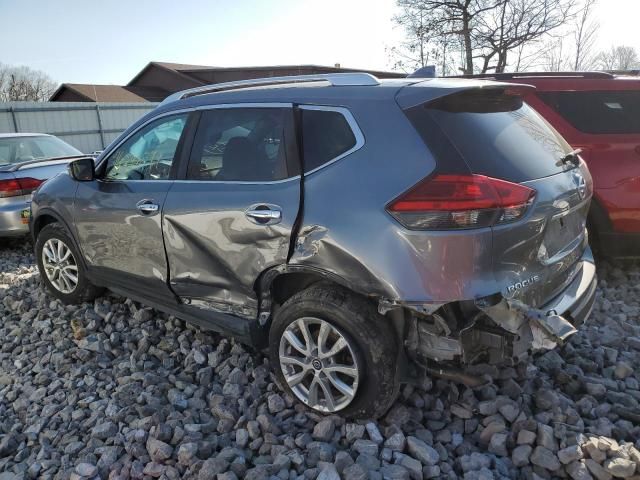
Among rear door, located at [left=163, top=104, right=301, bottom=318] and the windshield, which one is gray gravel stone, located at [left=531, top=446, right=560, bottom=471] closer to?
rear door, located at [left=163, top=104, right=301, bottom=318]

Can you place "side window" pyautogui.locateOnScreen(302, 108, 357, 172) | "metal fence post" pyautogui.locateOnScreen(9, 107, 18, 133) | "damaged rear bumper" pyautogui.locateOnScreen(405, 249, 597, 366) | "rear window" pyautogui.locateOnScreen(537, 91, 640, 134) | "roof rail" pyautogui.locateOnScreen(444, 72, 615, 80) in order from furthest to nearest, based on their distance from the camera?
"metal fence post" pyautogui.locateOnScreen(9, 107, 18, 133), "roof rail" pyautogui.locateOnScreen(444, 72, 615, 80), "rear window" pyautogui.locateOnScreen(537, 91, 640, 134), "side window" pyautogui.locateOnScreen(302, 108, 357, 172), "damaged rear bumper" pyautogui.locateOnScreen(405, 249, 597, 366)

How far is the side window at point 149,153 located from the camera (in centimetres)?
357

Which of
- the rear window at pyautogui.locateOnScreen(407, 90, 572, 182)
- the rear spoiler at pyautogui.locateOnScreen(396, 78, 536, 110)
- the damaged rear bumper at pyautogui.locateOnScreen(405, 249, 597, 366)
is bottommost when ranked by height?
the damaged rear bumper at pyautogui.locateOnScreen(405, 249, 597, 366)

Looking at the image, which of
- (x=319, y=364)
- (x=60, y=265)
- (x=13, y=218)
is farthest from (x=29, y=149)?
(x=319, y=364)

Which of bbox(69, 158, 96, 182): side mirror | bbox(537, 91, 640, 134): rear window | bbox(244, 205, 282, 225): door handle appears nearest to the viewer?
bbox(244, 205, 282, 225): door handle

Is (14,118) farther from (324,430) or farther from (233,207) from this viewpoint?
(324,430)

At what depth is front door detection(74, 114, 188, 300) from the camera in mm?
3545

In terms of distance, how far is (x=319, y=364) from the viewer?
2852 mm

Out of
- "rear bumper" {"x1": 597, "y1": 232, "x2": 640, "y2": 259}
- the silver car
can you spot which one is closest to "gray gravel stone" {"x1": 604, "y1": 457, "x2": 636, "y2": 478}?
"rear bumper" {"x1": 597, "y1": 232, "x2": 640, "y2": 259}

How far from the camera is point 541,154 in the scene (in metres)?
2.86

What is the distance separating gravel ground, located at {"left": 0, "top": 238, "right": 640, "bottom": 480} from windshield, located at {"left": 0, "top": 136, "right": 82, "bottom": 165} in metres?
4.59

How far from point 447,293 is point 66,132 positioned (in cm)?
2148

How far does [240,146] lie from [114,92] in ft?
122

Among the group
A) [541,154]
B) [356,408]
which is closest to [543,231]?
[541,154]
